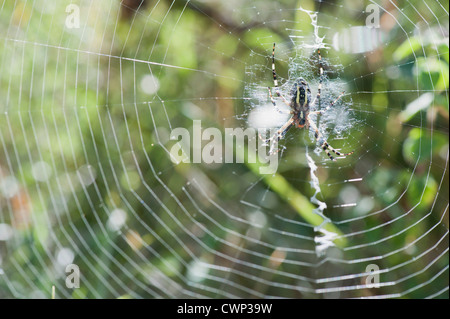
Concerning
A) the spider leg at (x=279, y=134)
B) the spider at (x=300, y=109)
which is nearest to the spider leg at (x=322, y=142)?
the spider at (x=300, y=109)

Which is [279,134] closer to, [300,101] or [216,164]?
[300,101]

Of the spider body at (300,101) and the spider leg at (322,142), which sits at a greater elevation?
the spider body at (300,101)

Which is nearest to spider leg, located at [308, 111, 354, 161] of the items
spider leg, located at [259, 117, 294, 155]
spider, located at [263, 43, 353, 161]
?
spider, located at [263, 43, 353, 161]

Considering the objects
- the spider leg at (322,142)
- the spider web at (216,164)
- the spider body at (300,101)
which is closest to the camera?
the spider web at (216,164)

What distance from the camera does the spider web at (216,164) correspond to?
8.85 ft

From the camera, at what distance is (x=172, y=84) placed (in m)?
3.10

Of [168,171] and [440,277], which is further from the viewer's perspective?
[168,171]

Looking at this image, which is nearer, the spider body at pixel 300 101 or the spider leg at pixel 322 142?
the spider body at pixel 300 101

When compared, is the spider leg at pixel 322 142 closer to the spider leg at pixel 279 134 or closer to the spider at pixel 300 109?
the spider at pixel 300 109

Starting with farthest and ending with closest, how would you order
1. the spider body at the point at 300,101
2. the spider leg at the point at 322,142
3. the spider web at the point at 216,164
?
the spider leg at the point at 322,142 < the spider body at the point at 300,101 < the spider web at the point at 216,164
